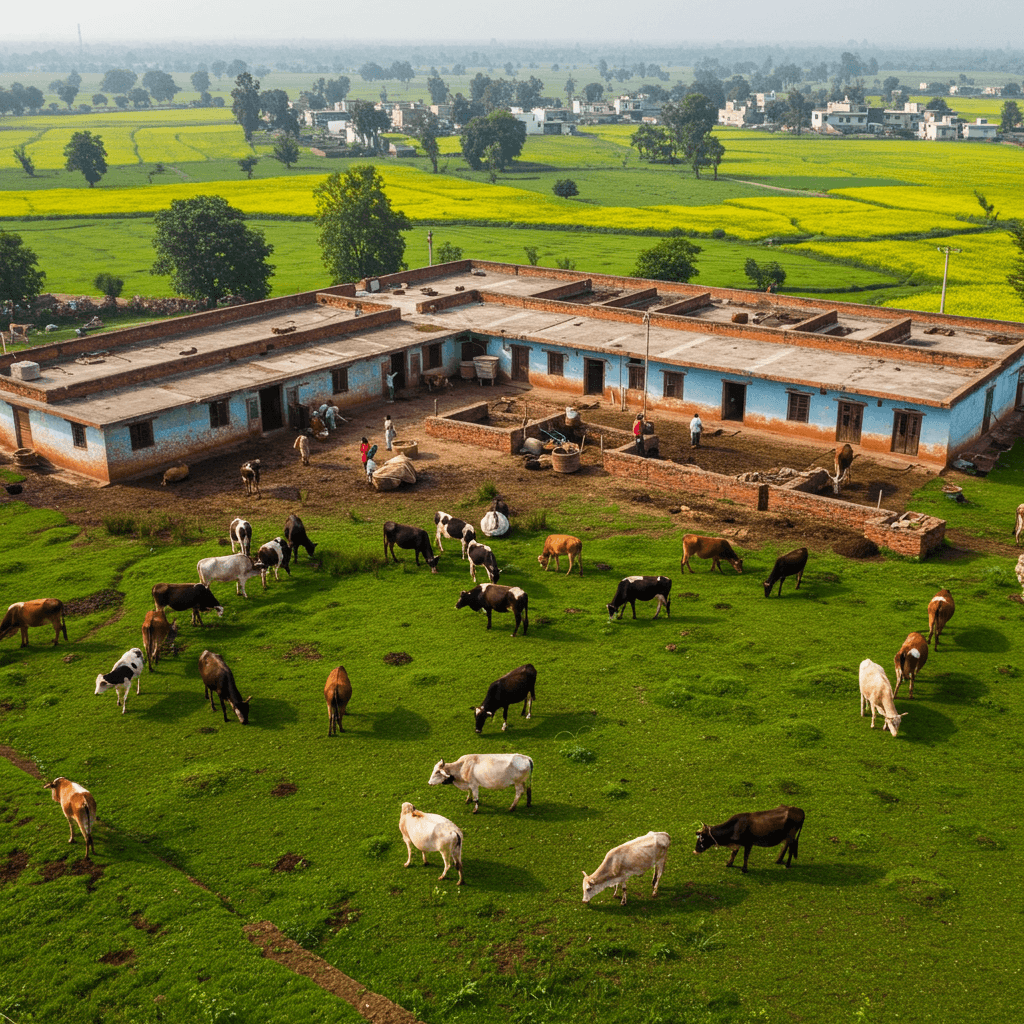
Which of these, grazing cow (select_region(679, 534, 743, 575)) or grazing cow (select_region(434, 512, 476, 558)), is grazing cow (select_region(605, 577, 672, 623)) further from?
grazing cow (select_region(434, 512, 476, 558))

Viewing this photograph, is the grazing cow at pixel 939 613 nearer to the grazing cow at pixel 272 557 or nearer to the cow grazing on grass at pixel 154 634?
the grazing cow at pixel 272 557

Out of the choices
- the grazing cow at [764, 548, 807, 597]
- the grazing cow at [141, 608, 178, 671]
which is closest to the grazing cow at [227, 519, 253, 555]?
the grazing cow at [141, 608, 178, 671]

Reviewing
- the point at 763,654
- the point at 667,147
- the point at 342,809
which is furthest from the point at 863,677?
the point at 667,147

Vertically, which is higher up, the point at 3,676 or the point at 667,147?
the point at 667,147

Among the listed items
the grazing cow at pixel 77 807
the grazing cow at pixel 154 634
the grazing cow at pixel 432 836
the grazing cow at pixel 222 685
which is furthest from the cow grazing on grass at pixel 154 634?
the grazing cow at pixel 432 836

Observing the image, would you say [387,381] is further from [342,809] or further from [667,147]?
[667,147]

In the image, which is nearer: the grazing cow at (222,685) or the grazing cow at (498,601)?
the grazing cow at (222,685)

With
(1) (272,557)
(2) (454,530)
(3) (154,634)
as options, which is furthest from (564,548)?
(3) (154,634)
